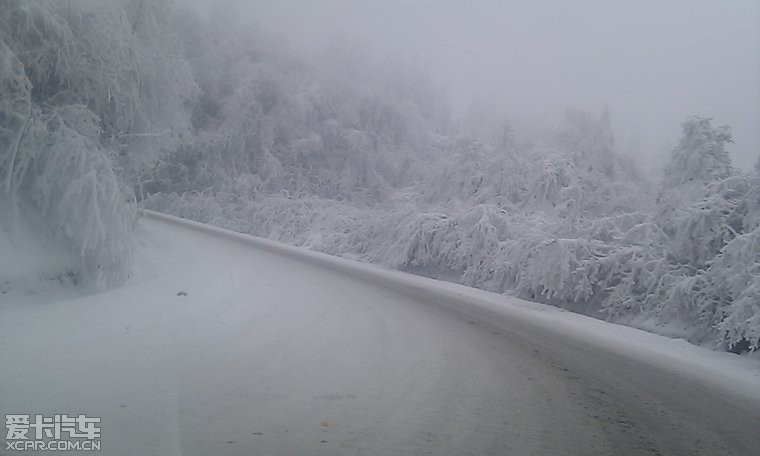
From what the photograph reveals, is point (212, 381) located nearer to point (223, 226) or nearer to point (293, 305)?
point (293, 305)

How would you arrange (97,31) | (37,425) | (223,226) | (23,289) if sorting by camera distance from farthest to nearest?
(223,226) < (97,31) < (23,289) < (37,425)

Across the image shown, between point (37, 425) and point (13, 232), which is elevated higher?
point (13, 232)

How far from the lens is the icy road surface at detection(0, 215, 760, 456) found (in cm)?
421

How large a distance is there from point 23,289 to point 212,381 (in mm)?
4971

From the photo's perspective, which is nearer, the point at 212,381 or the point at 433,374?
the point at 212,381

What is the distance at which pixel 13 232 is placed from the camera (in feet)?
27.7

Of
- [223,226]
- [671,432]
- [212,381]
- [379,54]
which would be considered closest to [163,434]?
[212,381]
